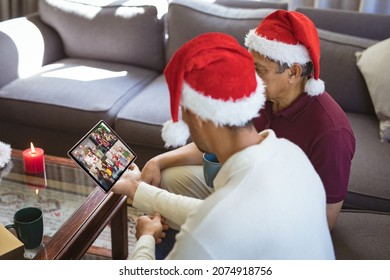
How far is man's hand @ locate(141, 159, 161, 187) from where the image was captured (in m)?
1.51

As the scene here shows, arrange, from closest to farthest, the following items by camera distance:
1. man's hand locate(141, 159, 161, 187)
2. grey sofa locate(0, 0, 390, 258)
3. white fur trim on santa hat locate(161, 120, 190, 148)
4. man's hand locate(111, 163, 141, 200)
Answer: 1. white fur trim on santa hat locate(161, 120, 190, 148)
2. man's hand locate(111, 163, 141, 200)
3. man's hand locate(141, 159, 161, 187)
4. grey sofa locate(0, 0, 390, 258)

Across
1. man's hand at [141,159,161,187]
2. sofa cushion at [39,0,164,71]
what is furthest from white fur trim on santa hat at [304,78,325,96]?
sofa cushion at [39,0,164,71]

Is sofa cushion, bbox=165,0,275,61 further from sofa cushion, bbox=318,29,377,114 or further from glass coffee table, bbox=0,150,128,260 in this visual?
glass coffee table, bbox=0,150,128,260

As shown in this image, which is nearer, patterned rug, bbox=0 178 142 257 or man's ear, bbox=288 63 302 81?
man's ear, bbox=288 63 302 81

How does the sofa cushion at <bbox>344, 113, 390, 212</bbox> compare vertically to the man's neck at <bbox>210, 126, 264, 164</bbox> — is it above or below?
below

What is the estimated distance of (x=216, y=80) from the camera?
2.82 ft

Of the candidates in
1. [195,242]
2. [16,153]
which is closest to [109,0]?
[16,153]

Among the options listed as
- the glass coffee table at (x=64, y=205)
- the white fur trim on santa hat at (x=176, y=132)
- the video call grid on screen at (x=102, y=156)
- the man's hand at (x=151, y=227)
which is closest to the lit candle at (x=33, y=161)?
the glass coffee table at (x=64, y=205)

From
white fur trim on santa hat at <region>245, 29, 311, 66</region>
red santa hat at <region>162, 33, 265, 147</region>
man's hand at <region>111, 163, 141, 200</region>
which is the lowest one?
man's hand at <region>111, 163, 141, 200</region>

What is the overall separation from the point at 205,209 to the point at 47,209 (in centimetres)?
83

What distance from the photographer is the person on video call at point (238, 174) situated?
78 cm

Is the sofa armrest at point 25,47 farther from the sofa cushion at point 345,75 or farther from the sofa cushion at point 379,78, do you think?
the sofa cushion at point 379,78

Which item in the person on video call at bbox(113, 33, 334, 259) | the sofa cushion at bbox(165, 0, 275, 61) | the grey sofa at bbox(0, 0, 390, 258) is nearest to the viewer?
the person on video call at bbox(113, 33, 334, 259)

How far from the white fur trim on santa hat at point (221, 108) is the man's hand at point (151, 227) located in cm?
39
